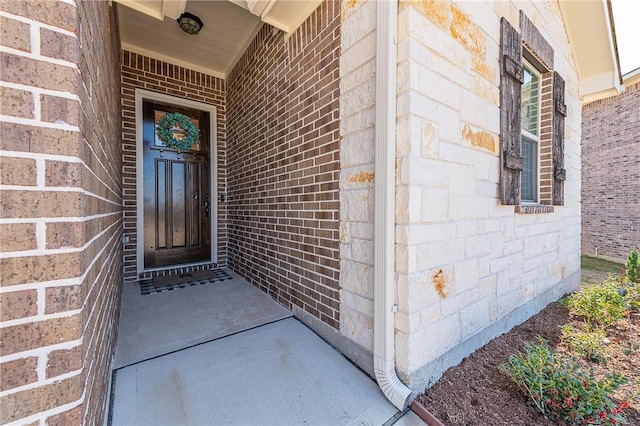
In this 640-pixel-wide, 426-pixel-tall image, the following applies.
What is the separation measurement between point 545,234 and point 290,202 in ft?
8.71

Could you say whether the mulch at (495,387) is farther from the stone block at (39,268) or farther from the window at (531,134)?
the stone block at (39,268)

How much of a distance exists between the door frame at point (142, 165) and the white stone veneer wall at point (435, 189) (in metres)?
2.83

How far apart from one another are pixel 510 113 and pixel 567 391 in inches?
75.4

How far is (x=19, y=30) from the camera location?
655mm

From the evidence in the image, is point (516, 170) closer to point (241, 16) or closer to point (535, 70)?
point (535, 70)

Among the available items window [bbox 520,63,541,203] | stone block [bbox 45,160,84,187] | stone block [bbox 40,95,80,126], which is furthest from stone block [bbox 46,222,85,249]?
window [bbox 520,63,541,203]

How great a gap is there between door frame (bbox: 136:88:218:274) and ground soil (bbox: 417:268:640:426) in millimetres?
3505

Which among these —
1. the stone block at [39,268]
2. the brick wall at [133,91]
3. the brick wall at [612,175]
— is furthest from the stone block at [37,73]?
the brick wall at [612,175]

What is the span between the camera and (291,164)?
8.38ft

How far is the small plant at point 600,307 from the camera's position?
242 centimetres

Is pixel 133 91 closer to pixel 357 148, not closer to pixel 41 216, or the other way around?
pixel 357 148

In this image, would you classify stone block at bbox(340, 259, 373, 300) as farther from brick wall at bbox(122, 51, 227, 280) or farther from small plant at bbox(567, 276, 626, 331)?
brick wall at bbox(122, 51, 227, 280)

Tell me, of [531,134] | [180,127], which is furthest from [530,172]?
[180,127]

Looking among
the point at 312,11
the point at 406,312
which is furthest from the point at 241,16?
the point at 406,312
